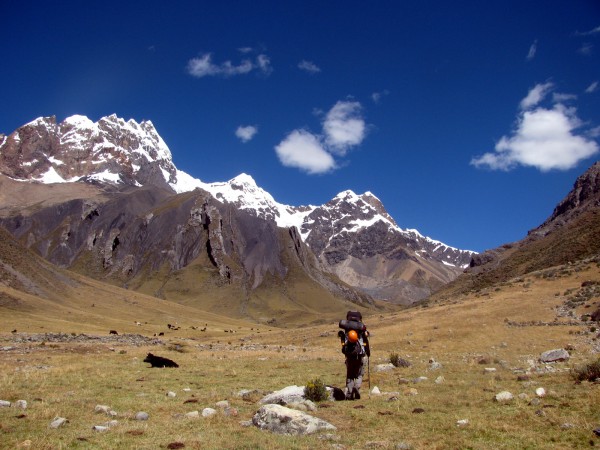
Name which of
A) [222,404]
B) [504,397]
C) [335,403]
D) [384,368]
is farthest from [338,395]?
[384,368]

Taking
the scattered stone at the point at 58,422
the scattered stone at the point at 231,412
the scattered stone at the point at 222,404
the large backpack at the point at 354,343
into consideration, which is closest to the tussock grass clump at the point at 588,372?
the large backpack at the point at 354,343

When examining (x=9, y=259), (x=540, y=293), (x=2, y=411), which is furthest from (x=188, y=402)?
(x=9, y=259)

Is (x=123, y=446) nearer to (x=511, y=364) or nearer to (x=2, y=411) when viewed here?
(x=2, y=411)

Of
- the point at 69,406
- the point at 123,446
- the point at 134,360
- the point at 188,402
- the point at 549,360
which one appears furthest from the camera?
the point at 134,360

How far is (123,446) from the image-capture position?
39.6ft

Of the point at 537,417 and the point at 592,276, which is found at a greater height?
the point at 592,276

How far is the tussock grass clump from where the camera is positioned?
17.8 meters

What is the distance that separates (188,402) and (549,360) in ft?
65.1

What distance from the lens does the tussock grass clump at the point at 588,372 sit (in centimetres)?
1775

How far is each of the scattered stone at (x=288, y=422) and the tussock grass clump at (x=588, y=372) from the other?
10.8 m

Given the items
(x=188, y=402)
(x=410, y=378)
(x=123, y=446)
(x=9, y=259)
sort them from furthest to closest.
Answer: (x=9, y=259) < (x=410, y=378) < (x=188, y=402) < (x=123, y=446)

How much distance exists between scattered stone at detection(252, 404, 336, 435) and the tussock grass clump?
35.5ft

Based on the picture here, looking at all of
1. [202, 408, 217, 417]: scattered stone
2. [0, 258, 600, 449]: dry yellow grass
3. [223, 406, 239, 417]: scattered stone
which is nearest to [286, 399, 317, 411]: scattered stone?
[0, 258, 600, 449]: dry yellow grass

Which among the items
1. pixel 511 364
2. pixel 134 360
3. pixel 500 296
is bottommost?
pixel 134 360
